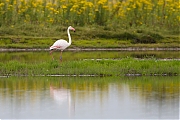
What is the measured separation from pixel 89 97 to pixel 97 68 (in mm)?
4961

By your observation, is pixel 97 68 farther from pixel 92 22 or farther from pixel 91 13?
pixel 91 13

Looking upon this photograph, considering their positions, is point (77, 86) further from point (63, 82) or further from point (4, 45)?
point (4, 45)

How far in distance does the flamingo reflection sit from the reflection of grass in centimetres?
272

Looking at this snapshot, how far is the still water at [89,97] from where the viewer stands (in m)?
11.9

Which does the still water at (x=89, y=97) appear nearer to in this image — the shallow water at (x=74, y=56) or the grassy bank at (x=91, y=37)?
the shallow water at (x=74, y=56)

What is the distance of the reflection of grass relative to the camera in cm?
1888

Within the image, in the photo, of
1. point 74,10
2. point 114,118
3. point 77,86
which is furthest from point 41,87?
point 74,10

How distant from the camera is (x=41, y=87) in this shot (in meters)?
16.3

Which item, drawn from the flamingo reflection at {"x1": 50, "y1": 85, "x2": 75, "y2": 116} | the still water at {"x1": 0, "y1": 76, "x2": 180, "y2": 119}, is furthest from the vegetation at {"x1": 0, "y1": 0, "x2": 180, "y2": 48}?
the flamingo reflection at {"x1": 50, "y1": 85, "x2": 75, "y2": 116}

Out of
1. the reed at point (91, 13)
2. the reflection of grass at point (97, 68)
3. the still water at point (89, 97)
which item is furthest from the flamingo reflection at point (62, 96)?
the reed at point (91, 13)

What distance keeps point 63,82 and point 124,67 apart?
2.55 meters

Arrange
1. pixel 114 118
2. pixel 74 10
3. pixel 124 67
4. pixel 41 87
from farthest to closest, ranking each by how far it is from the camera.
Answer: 1. pixel 74 10
2. pixel 124 67
3. pixel 41 87
4. pixel 114 118

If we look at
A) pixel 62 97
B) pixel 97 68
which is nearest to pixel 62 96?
pixel 62 97

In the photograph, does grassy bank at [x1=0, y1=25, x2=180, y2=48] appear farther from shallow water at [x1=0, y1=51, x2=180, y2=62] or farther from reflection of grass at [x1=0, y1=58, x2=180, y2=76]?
reflection of grass at [x1=0, y1=58, x2=180, y2=76]
